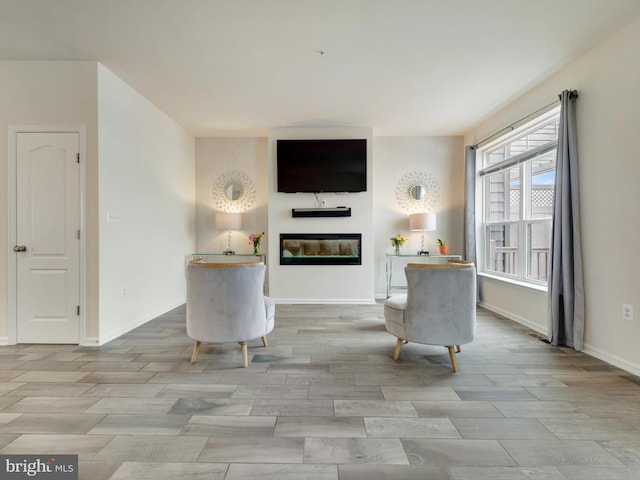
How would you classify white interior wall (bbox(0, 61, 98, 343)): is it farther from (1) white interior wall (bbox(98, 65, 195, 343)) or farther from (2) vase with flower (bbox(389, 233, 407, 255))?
(2) vase with flower (bbox(389, 233, 407, 255))

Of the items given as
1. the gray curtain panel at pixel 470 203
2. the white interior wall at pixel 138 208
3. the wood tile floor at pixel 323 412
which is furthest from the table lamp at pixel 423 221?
the white interior wall at pixel 138 208

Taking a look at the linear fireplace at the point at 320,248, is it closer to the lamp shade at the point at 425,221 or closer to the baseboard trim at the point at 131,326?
the lamp shade at the point at 425,221

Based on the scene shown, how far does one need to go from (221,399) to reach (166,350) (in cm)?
119

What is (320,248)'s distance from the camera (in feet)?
16.1

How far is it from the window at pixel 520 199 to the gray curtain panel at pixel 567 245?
0.37m

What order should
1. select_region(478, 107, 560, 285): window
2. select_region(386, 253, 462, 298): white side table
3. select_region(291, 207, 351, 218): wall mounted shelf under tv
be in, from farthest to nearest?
select_region(386, 253, 462, 298): white side table
select_region(291, 207, 351, 218): wall mounted shelf under tv
select_region(478, 107, 560, 285): window

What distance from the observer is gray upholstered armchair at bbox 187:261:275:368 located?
2.46 metres

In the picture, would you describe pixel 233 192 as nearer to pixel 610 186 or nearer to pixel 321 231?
pixel 321 231

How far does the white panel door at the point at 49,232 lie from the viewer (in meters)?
2.96

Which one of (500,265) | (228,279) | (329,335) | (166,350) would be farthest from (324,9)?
(500,265)

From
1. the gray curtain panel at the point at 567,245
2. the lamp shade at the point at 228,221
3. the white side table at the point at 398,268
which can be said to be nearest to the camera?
the gray curtain panel at the point at 567,245

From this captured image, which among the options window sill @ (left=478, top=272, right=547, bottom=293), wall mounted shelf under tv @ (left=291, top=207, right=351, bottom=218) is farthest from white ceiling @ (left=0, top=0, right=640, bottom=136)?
window sill @ (left=478, top=272, right=547, bottom=293)

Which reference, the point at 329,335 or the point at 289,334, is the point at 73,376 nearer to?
the point at 289,334

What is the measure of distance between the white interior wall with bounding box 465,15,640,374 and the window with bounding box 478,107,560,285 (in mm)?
481
